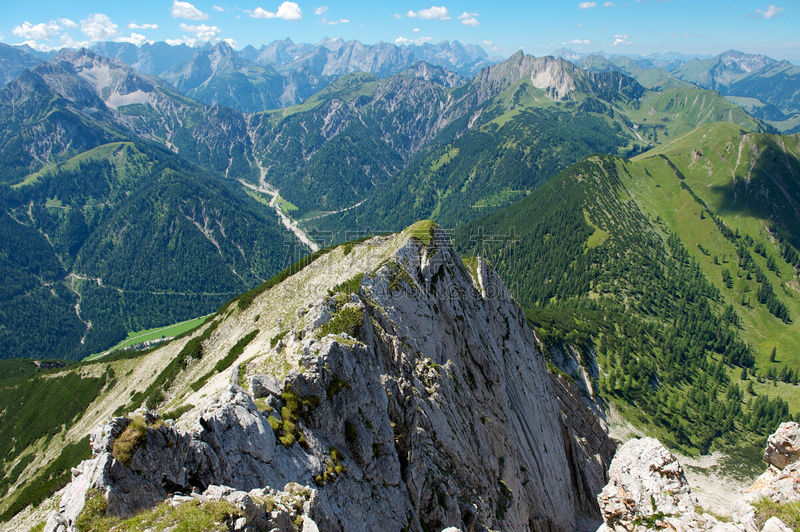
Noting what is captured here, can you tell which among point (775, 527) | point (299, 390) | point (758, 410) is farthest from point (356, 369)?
point (758, 410)

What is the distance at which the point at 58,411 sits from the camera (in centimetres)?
9688

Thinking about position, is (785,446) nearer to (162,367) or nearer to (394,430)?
(394,430)

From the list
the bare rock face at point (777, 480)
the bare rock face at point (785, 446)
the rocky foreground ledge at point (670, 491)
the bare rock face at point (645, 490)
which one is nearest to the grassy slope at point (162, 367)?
the bare rock face at point (645, 490)

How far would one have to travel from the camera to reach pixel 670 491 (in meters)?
20.7

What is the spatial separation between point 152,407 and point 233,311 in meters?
28.9

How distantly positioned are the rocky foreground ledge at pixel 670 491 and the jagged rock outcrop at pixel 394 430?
1479cm

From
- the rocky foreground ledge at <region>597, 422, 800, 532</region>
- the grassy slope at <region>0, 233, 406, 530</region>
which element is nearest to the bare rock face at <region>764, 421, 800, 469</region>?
the rocky foreground ledge at <region>597, 422, 800, 532</region>

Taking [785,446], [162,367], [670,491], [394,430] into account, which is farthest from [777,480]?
[162,367]

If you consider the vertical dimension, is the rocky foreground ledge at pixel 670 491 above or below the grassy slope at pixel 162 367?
above

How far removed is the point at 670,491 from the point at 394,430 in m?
19.5

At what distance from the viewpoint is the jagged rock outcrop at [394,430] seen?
20.7 meters

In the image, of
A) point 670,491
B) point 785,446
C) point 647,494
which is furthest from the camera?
point 647,494

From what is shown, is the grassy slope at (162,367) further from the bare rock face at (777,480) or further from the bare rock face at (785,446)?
the bare rock face at (777,480)

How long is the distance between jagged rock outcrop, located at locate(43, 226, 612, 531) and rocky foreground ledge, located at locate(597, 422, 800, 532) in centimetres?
1479
